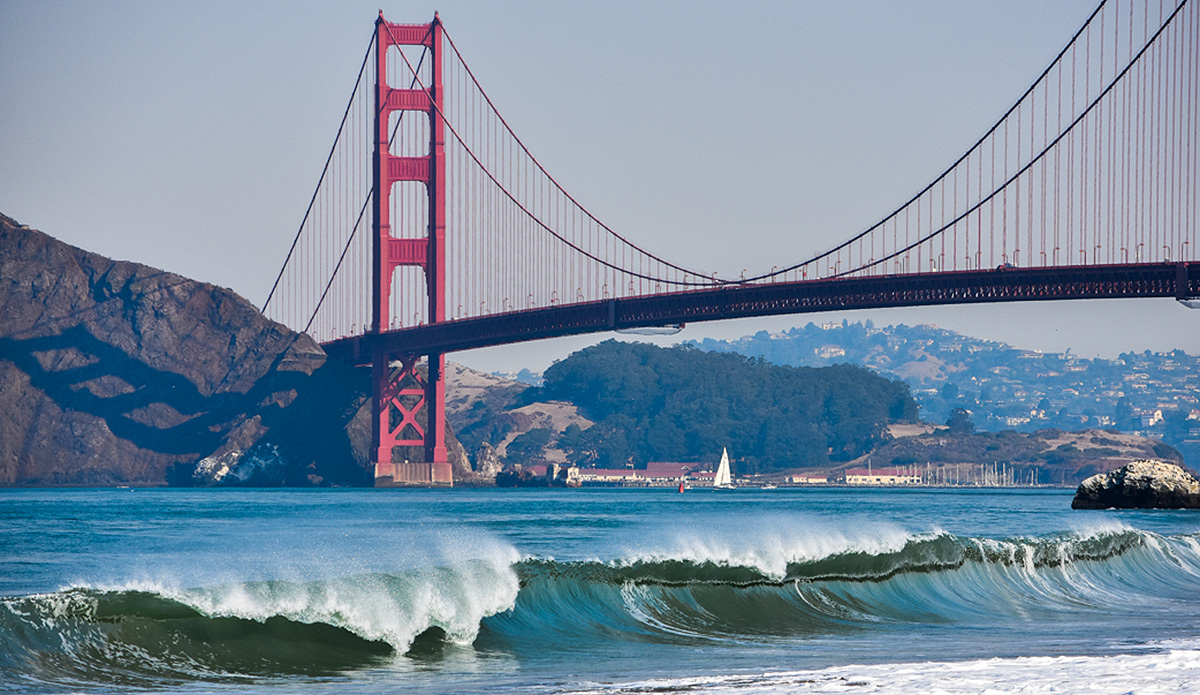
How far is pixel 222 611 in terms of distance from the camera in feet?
44.0

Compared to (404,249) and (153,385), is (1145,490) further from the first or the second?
(153,385)

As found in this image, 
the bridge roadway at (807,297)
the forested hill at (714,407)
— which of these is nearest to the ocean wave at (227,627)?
the bridge roadway at (807,297)

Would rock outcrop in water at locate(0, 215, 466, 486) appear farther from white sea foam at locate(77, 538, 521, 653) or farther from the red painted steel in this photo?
white sea foam at locate(77, 538, 521, 653)

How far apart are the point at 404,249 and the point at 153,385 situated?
90.2 ft

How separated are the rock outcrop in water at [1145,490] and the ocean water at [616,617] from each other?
2202 centimetres

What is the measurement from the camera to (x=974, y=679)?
1085 cm

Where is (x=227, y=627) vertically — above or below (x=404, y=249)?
below

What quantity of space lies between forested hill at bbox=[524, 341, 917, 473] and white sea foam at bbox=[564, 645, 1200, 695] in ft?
459

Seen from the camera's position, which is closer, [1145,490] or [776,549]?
[776,549]

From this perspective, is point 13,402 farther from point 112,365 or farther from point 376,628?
point 376,628

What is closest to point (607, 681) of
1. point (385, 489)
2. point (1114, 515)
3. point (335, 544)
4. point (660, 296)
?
point (335, 544)

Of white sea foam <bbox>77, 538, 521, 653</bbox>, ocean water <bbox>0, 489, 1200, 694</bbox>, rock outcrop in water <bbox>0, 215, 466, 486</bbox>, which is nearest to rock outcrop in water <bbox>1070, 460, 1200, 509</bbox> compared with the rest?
ocean water <bbox>0, 489, 1200, 694</bbox>

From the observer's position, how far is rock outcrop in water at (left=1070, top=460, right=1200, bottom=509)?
4584 cm

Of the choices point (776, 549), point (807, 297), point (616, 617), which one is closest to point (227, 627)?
point (616, 617)
